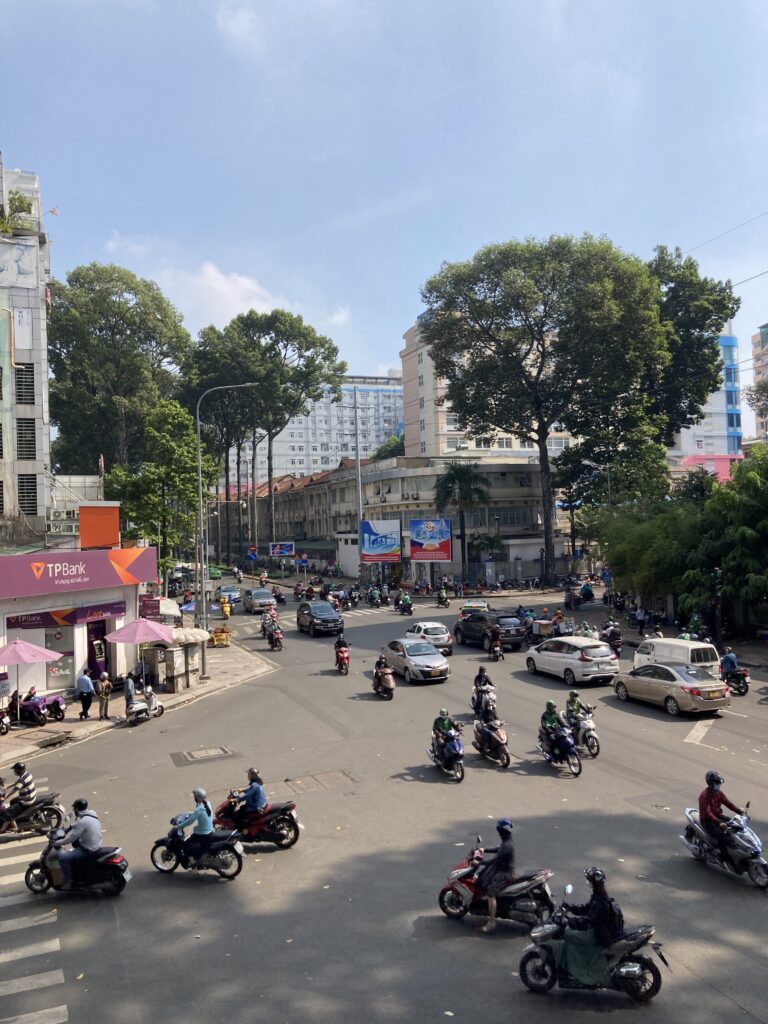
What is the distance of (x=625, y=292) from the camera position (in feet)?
169

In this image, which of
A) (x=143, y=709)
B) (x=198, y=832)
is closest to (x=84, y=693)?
(x=143, y=709)

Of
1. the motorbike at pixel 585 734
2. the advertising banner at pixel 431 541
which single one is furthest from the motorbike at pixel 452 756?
the advertising banner at pixel 431 541

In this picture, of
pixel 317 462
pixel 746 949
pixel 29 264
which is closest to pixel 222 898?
pixel 746 949

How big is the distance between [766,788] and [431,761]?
231 inches

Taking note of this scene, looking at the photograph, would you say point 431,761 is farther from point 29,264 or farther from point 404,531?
point 404,531

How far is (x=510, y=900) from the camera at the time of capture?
798 cm

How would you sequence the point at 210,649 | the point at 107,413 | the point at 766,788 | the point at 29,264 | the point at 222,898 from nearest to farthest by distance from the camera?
the point at 222,898 < the point at 766,788 < the point at 29,264 < the point at 210,649 < the point at 107,413

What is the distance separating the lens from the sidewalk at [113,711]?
56.5ft

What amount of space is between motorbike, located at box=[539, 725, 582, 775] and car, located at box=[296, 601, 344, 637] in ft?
70.8

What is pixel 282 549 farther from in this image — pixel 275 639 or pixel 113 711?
pixel 113 711

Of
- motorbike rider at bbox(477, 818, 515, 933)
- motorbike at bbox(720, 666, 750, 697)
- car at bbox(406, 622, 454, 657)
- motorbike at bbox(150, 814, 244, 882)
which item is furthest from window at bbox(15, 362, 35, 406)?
motorbike rider at bbox(477, 818, 515, 933)

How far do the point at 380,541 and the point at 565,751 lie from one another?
4340cm

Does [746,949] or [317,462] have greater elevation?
[317,462]

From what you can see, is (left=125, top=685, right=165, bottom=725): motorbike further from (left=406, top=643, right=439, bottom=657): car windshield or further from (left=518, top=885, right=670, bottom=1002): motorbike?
(left=518, top=885, right=670, bottom=1002): motorbike
